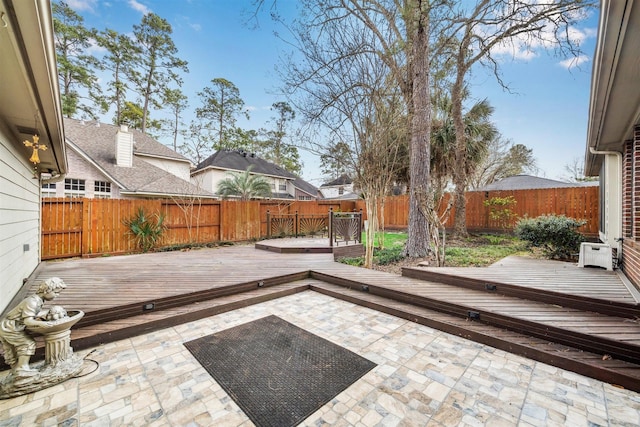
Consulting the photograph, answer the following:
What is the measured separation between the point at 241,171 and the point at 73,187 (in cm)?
866

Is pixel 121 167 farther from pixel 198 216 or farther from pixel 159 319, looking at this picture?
pixel 159 319

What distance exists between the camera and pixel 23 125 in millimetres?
3027

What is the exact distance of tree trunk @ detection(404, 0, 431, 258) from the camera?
539cm

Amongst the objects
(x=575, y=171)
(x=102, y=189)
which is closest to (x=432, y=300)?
(x=102, y=189)

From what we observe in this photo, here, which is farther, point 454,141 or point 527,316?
point 454,141

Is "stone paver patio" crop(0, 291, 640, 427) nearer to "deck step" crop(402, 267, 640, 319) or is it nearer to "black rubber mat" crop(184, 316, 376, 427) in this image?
"black rubber mat" crop(184, 316, 376, 427)

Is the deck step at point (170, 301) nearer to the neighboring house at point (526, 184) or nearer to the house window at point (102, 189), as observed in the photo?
the house window at point (102, 189)

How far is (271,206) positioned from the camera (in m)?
10.2

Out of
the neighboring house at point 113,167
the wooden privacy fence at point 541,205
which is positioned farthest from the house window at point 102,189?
the wooden privacy fence at point 541,205

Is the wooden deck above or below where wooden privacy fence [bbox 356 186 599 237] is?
below

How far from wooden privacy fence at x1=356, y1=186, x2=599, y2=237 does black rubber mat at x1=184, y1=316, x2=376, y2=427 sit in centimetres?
912

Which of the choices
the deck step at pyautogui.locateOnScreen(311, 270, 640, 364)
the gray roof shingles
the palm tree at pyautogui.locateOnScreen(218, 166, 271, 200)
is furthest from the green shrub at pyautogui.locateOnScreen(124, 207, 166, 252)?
the deck step at pyautogui.locateOnScreen(311, 270, 640, 364)

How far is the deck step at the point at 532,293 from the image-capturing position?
2584 mm

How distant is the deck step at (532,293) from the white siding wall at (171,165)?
13403 millimetres
